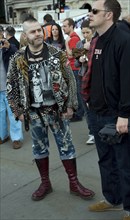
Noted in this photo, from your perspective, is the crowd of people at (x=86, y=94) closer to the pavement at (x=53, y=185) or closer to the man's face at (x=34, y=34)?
the man's face at (x=34, y=34)

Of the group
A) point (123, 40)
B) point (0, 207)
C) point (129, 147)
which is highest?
point (123, 40)

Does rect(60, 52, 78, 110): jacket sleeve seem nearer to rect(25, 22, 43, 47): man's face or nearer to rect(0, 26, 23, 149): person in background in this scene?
rect(25, 22, 43, 47): man's face

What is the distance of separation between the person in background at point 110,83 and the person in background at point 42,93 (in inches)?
21.9

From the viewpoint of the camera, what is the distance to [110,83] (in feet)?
10.4

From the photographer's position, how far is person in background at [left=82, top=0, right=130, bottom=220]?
307 centimetres

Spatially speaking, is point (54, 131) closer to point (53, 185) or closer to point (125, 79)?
point (53, 185)

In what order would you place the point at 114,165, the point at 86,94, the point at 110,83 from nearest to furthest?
the point at 110,83, the point at 86,94, the point at 114,165

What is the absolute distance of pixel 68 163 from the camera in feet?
13.8

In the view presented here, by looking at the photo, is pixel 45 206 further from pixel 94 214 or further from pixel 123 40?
pixel 123 40

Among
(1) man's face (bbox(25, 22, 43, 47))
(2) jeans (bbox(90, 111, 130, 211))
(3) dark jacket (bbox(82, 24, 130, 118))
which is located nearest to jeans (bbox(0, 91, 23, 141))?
(1) man's face (bbox(25, 22, 43, 47))

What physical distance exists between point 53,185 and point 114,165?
1.14 metres

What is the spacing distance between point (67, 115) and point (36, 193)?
92cm

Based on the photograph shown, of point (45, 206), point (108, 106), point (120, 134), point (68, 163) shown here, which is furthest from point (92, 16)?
point (45, 206)

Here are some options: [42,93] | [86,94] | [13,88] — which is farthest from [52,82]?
[86,94]
